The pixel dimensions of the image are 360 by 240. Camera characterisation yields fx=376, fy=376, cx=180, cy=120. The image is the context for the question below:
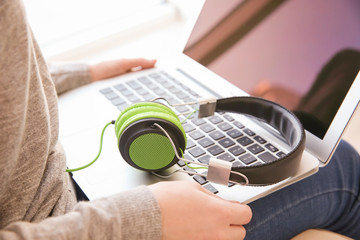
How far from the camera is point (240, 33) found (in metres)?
0.76

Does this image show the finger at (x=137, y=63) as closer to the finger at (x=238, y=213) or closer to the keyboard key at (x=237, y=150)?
the keyboard key at (x=237, y=150)

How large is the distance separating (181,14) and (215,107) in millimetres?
651

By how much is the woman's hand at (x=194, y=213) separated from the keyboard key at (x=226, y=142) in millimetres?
142

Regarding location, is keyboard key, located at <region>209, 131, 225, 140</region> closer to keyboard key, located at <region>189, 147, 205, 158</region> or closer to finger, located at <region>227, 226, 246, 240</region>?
keyboard key, located at <region>189, 147, 205, 158</region>

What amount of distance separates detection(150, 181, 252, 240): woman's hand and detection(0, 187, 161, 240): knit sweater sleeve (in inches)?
0.6

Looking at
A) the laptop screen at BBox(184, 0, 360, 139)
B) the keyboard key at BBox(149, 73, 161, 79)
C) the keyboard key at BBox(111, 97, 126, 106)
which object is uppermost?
the laptop screen at BBox(184, 0, 360, 139)

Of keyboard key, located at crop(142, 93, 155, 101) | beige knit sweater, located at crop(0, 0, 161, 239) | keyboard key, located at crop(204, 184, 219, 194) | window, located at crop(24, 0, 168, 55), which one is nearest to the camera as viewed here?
beige knit sweater, located at crop(0, 0, 161, 239)

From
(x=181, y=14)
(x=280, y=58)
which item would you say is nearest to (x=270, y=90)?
(x=280, y=58)

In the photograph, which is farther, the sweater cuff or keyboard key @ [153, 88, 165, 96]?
keyboard key @ [153, 88, 165, 96]

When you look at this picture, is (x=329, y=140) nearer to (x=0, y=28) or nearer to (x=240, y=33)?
(x=240, y=33)

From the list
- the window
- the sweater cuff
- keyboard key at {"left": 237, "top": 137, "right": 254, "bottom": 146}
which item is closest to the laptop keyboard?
keyboard key at {"left": 237, "top": 137, "right": 254, "bottom": 146}

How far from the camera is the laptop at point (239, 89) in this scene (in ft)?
1.97

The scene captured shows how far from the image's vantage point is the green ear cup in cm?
52

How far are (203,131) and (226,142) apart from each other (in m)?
0.05
